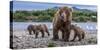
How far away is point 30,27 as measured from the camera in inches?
74.6

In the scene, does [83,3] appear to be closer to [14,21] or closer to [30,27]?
[30,27]

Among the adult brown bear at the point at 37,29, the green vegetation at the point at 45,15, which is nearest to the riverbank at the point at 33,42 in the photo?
the adult brown bear at the point at 37,29

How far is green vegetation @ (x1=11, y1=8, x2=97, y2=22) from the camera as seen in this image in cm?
185

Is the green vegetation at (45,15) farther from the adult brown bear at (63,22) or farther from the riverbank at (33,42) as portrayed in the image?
the riverbank at (33,42)

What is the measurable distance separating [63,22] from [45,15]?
230 mm

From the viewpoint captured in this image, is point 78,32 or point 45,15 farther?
point 78,32

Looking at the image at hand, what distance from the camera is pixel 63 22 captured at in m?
2.04

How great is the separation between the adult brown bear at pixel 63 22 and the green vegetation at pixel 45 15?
58 millimetres

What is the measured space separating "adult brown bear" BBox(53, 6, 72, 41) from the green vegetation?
0.19 feet

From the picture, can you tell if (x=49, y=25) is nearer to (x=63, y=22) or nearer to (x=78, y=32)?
(x=63, y=22)

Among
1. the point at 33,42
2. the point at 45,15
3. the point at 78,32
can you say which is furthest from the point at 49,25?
the point at 78,32

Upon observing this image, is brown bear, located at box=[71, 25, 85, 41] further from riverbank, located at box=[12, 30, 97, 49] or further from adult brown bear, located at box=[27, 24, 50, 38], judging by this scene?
adult brown bear, located at box=[27, 24, 50, 38]

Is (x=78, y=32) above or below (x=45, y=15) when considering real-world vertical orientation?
below
